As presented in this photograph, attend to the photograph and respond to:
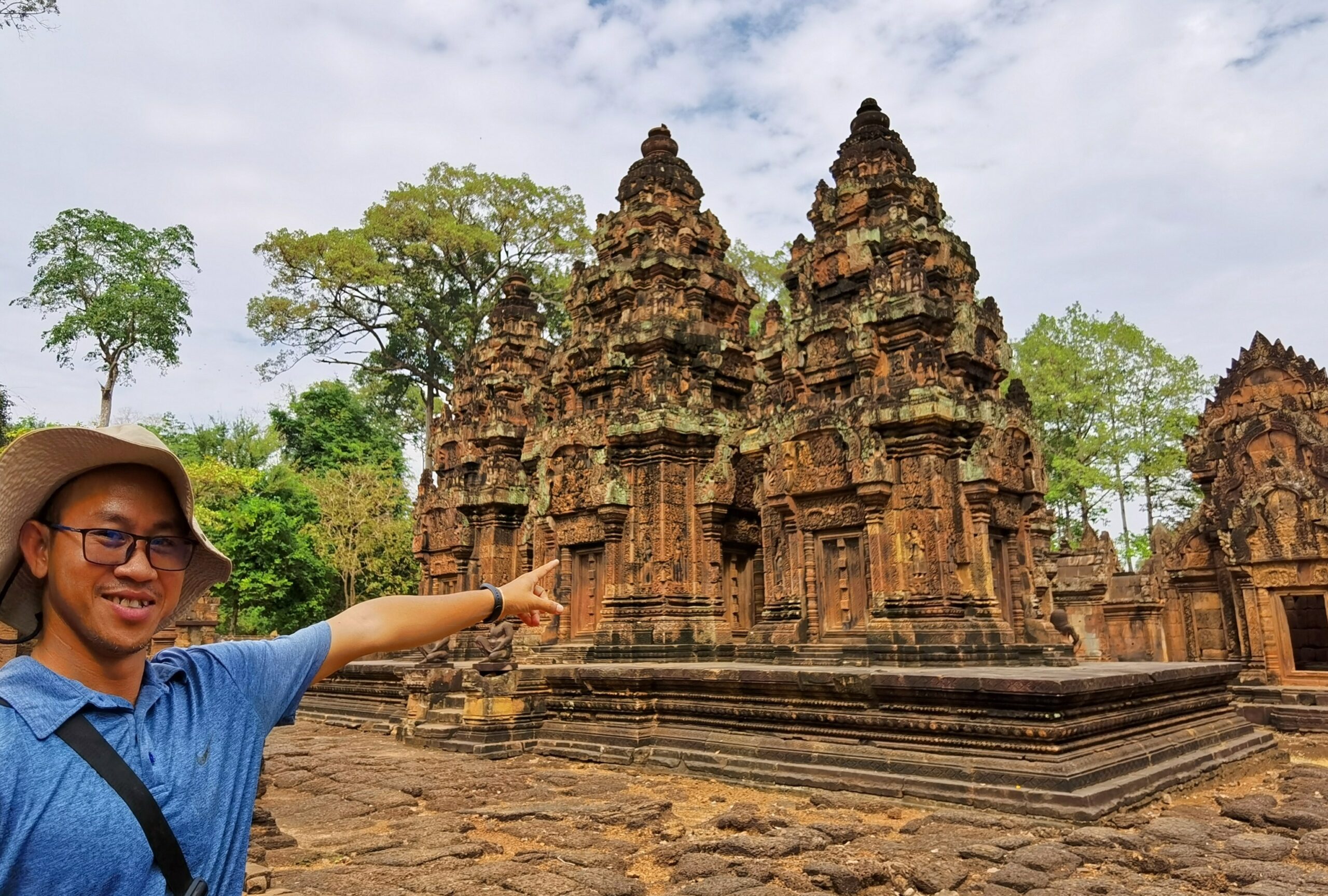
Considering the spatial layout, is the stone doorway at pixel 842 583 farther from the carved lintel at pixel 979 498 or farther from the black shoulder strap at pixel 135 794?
the black shoulder strap at pixel 135 794

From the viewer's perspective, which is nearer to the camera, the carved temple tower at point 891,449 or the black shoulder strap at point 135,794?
the black shoulder strap at point 135,794

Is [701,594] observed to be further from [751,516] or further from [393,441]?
[393,441]

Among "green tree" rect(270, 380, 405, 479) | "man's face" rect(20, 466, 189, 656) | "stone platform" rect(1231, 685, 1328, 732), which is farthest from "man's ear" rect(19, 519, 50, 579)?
"green tree" rect(270, 380, 405, 479)

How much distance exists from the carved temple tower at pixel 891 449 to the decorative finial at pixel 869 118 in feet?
0.15

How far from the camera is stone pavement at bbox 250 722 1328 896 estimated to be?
4.65 m

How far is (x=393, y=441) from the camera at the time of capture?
119 feet

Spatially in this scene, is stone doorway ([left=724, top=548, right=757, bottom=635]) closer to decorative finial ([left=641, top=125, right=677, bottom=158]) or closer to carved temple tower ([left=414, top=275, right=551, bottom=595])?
carved temple tower ([left=414, top=275, right=551, bottom=595])

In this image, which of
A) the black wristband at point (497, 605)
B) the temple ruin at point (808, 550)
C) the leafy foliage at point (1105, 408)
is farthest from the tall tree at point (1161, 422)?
the black wristband at point (497, 605)

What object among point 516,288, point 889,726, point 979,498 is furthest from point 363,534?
point 889,726

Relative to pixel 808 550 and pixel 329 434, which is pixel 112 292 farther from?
pixel 808 550

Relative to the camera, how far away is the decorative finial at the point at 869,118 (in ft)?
40.8

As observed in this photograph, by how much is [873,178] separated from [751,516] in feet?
18.2

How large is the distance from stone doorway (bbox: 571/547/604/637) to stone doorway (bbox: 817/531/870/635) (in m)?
4.56

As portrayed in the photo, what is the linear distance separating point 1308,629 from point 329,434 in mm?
30639
